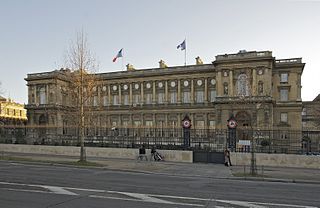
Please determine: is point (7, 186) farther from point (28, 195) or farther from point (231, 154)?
point (231, 154)

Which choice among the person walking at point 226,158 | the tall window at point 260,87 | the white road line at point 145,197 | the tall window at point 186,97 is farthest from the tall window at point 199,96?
the white road line at point 145,197

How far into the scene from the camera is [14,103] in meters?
123

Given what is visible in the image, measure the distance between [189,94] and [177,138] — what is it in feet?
183

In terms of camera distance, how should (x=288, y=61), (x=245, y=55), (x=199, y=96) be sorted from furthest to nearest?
1. (x=199, y=96)
2. (x=288, y=61)
3. (x=245, y=55)

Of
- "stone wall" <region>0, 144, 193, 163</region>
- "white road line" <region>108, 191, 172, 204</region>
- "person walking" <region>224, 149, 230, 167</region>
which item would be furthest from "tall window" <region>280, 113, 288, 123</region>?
"white road line" <region>108, 191, 172, 204</region>

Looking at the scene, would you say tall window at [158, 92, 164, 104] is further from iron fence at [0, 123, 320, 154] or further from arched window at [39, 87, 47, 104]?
iron fence at [0, 123, 320, 154]

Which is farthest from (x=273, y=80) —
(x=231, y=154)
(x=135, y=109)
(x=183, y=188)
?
(x=183, y=188)

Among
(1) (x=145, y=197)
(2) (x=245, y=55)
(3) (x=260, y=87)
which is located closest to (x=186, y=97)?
(2) (x=245, y=55)

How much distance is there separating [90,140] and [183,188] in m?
22.5

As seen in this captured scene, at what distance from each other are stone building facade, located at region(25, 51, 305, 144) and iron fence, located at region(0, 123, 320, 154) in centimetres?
2417

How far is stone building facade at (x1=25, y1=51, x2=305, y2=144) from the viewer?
231 ft

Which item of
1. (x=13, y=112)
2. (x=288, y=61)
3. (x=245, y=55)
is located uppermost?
(x=245, y=55)

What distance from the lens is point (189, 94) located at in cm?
8512

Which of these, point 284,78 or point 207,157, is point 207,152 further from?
point 284,78
